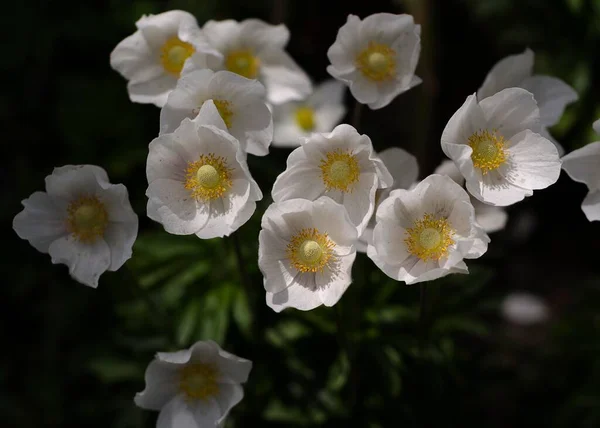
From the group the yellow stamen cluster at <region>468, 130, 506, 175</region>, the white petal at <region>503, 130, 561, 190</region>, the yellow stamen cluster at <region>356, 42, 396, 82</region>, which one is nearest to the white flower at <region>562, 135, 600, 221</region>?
the white petal at <region>503, 130, 561, 190</region>

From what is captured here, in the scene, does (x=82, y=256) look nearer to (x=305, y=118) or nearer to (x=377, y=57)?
(x=377, y=57)

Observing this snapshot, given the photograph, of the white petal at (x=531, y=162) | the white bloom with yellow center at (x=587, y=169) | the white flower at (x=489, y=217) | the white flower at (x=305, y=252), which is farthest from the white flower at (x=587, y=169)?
the white flower at (x=305, y=252)

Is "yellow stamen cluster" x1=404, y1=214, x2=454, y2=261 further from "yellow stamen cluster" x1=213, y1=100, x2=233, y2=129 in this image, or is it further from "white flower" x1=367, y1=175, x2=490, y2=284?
"yellow stamen cluster" x1=213, y1=100, x2=233, y2=129

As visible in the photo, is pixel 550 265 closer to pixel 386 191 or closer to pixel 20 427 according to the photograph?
pixel 386 191

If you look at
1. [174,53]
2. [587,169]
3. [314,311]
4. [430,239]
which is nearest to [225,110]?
[174,53]

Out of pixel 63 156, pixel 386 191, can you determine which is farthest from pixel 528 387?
pixel 63 156
